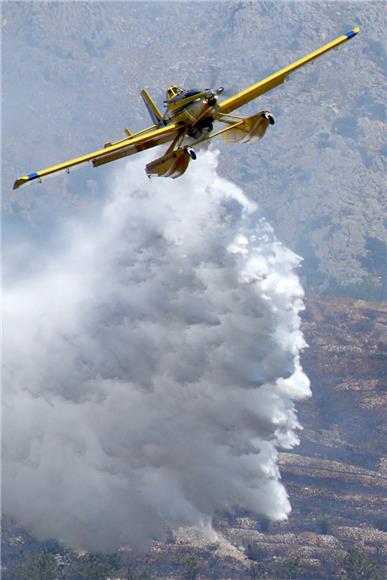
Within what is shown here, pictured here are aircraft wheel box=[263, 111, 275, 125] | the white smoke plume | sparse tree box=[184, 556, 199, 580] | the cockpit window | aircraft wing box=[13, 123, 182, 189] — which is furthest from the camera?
sparse tree box=[184, 556, 199, 580]

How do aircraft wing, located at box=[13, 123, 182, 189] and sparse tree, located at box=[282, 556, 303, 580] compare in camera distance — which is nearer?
aircraft wing, located at box=[13, 123, 182, 189]

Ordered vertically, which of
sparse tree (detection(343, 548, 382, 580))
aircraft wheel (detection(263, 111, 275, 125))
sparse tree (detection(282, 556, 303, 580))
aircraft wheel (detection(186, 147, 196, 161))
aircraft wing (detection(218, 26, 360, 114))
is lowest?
sparse tree (detection(282, 556, 303, 580))

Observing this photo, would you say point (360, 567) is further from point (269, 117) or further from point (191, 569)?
point (269, 117)

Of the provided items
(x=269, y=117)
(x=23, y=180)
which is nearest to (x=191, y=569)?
(x=269, y=117)

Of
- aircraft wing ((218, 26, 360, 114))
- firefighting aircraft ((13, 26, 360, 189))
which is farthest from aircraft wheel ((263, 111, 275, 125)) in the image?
aircraft wing ((218, 26, 360, 114))

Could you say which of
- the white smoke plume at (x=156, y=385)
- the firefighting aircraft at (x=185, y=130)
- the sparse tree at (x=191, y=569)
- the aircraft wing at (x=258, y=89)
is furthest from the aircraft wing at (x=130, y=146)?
the sparse tree at (x=191, y=569)

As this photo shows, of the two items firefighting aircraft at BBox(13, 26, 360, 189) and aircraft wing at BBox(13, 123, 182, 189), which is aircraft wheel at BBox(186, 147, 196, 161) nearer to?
firefighting aircraft at BBox(13, 26, 360, 189)
